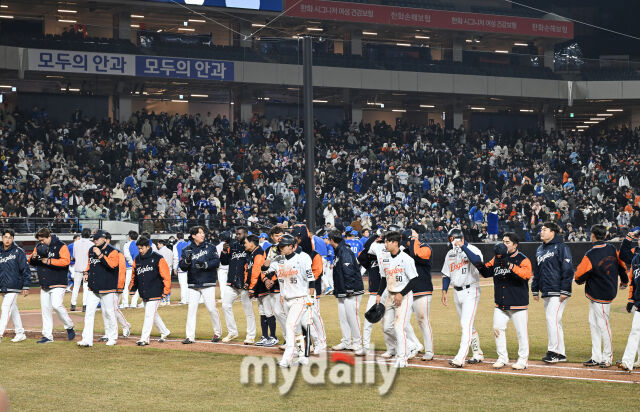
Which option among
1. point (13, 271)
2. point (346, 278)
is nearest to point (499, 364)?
point (346, 278)

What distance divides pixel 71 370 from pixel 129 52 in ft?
106

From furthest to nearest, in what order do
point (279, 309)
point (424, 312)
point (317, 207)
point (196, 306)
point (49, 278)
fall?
point (317, 207) < point (49, 278) < point (196, 306) < point (279, 309) < point (424, 312)

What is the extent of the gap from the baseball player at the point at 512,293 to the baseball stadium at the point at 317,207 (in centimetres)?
3

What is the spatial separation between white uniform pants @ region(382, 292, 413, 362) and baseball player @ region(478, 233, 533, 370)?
121 cm

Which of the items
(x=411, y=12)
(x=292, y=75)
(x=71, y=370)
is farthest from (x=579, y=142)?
(x=71, y=370)

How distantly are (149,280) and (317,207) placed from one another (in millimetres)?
21184

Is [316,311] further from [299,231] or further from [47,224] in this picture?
[47,224]

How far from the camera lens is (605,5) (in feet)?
215

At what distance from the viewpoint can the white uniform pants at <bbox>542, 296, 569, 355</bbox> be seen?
40.7 feet

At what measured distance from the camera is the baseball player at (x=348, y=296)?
13.8m

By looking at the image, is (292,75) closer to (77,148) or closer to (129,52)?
(129,52)

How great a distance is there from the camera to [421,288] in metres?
12.7

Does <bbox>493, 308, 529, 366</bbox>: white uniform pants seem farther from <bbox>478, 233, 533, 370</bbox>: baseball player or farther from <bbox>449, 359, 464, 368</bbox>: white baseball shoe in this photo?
<bbox>449, 359, 464, 368</bbox>: white baseball shoe

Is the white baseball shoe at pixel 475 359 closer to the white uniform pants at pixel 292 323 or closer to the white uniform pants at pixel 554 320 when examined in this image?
the white uniform pants at pixel 554 320
